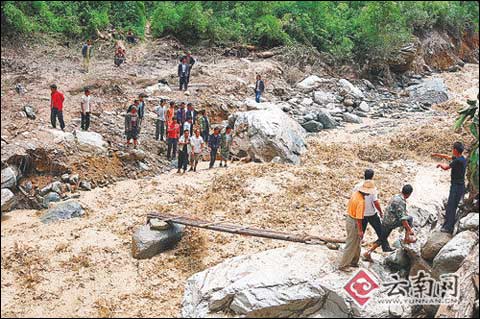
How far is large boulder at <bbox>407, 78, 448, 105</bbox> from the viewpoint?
22.4 m

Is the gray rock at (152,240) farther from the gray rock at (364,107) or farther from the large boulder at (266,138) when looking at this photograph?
the gray rock at (364,107)

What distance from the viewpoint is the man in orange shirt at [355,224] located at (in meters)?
7.00

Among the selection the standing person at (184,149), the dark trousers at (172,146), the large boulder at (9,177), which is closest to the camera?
the large boulder at (9,177)

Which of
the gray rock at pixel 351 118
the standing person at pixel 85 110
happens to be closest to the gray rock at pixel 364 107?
the gray rock at pixel 351 118

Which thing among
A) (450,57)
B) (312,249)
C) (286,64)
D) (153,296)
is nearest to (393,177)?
(312,249)

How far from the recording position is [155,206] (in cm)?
1082

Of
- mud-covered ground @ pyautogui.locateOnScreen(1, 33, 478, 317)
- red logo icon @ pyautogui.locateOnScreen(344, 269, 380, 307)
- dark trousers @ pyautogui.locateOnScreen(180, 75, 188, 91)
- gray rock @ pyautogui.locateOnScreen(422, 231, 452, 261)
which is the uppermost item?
dark trousers @ pyautogui.locateOnScreen(180, 75, 188, 91)

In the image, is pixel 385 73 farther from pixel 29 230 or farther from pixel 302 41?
pixel 29 230

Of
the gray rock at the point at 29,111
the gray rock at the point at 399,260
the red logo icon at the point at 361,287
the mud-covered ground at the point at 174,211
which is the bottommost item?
the mud-covered ground at the point at 174,211

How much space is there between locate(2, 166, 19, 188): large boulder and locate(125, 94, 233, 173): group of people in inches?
125

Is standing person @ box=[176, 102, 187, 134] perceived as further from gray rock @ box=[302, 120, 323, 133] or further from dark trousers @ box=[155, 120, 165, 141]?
gray rock @ box=[302, 120, 323, 133]

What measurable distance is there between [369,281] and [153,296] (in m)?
3.42

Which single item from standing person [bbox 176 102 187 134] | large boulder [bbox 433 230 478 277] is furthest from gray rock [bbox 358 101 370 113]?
large boulder [bbox 433 230 478 277]

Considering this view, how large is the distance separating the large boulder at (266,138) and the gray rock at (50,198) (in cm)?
548
